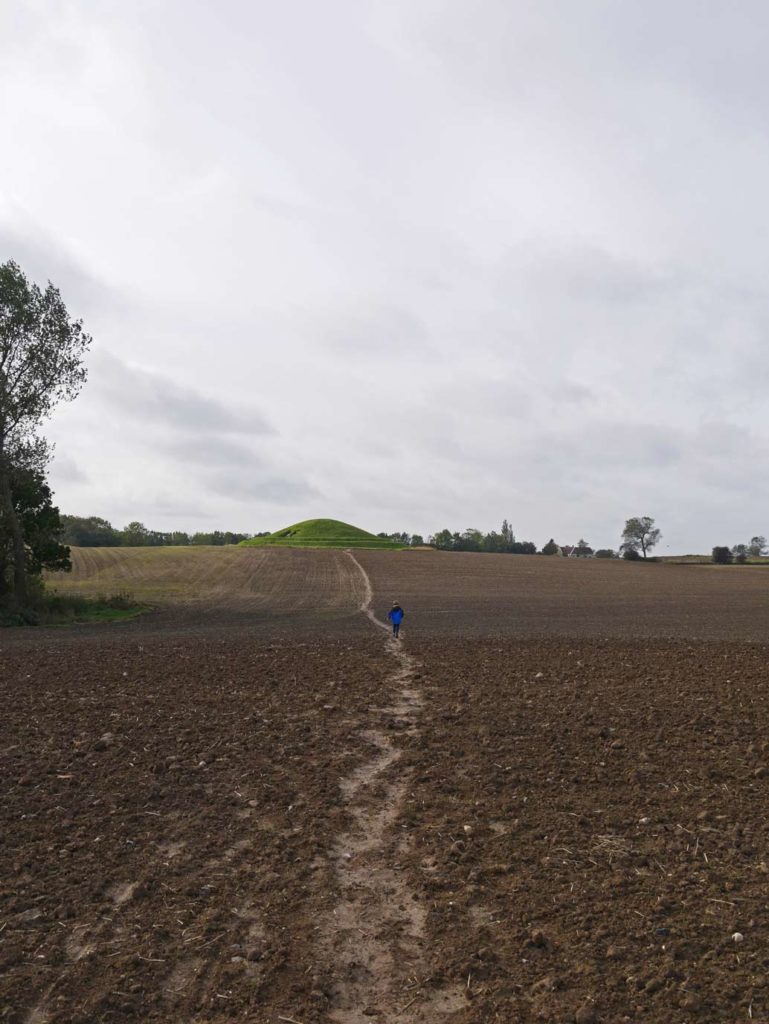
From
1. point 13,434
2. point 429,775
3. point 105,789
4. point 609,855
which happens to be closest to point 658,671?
point 429,775

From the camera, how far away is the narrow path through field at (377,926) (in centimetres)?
569

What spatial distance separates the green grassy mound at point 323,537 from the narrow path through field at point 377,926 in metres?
120

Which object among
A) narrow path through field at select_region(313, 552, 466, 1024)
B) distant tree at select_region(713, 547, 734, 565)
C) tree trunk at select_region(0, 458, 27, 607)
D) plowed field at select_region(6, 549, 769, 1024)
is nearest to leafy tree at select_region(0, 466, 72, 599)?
tree trunk at select_region(0, 458, 27, 607)

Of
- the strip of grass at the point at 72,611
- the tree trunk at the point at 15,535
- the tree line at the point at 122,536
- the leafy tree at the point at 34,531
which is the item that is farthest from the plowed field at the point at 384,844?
the tree line at the point at 122,536

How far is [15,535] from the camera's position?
Answer: 37.8 m

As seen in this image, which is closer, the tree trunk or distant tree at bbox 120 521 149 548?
the tree trunk

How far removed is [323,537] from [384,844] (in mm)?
136554

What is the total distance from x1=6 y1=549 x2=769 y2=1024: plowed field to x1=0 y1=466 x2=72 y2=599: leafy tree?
22450 millimetres

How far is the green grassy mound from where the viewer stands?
137m

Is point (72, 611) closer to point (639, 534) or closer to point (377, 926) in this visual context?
point (377, 926)

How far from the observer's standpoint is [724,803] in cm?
949

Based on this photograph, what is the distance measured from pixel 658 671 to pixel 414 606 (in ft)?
85.2

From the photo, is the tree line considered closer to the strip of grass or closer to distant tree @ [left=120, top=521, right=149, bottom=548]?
distant tree @ [left=120, top=521, right=149, bottom=548]

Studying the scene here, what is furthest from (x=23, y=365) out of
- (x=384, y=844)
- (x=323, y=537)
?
(x=323, y=537)
